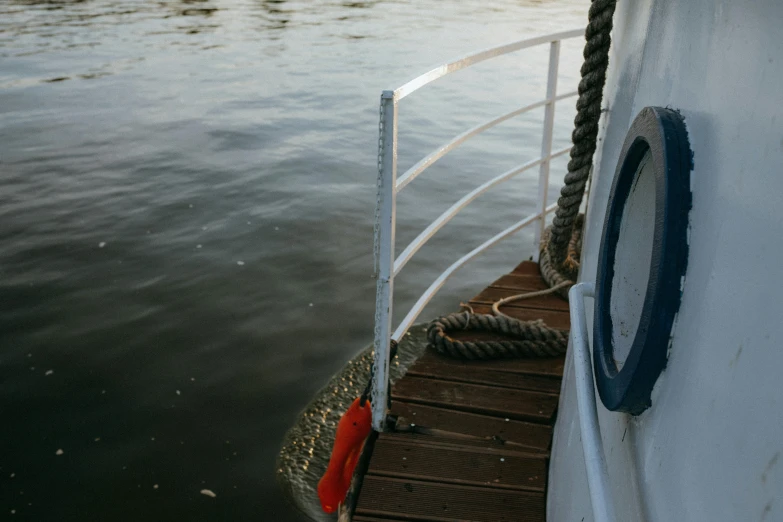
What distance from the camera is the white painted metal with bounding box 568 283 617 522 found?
0.77 meters

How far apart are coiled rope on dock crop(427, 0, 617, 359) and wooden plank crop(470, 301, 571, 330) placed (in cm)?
7

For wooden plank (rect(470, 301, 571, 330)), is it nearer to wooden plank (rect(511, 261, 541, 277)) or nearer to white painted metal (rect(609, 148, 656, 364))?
wooden plank (rect(511, 261, 541, 277))

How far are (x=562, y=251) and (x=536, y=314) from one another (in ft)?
1.23

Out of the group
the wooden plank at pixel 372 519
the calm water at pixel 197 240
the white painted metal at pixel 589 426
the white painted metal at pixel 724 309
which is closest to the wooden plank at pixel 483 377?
the wooden plank at pixel 372 519

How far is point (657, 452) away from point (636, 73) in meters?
0.96

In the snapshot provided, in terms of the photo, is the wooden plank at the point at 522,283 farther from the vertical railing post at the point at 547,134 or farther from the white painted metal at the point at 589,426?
the white painted metal at the point at 589,426

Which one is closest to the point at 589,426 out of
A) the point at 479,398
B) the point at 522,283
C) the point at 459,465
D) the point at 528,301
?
the point at 459,465

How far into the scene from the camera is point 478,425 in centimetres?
261

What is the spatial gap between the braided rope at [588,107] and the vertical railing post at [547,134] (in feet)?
2.19

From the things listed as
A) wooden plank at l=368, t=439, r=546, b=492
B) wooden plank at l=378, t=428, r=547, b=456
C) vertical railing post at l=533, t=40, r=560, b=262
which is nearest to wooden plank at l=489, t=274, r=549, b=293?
vertical railing post at l=533, t=40, r=560, b=262

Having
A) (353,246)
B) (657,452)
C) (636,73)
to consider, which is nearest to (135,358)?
(353,246)

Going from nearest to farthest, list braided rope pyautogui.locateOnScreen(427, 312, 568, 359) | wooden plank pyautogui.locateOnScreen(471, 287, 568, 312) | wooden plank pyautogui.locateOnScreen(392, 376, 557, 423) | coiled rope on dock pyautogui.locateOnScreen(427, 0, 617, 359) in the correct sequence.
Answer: coiled rope on dock pyautogui.locateOnScreen(427, 0, 617, 359) < wooden plank pyautogui.locateOnScreen(392, 376, 557, 423) < braided rope pyautogui.locateOnScreen(427, 312, 568, 359) < wooden plank pyautogui.locateOnScreen(471, 287, 568, 312)

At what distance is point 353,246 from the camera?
241 inches

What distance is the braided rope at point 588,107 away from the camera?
213 centimetres
